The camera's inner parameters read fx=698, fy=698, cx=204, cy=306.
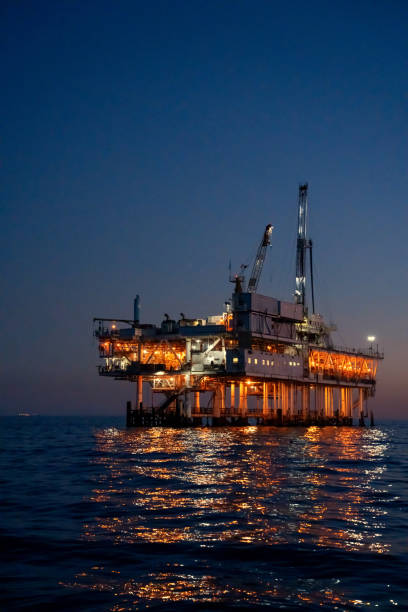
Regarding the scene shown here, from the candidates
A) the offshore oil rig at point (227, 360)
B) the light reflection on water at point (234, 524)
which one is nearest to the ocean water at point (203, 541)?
the light reflection on water at point (234, 524)

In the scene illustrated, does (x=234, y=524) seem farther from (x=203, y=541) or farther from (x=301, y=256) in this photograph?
(x=301, y=256)

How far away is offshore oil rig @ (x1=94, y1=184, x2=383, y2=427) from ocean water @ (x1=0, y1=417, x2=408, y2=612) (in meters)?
69.4

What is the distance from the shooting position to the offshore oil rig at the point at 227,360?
107625mm

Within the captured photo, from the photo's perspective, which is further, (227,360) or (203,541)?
(227,360)

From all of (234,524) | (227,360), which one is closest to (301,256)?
(227,360)

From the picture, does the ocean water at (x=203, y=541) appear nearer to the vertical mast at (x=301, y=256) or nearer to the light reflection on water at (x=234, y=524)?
the light reflection on water at (x=234, y=524)

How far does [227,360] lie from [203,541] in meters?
86.4

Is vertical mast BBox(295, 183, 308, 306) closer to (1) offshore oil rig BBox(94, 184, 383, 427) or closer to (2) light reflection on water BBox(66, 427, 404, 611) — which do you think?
(1) offshore oil rig BBox(94, 184, 383, 427)

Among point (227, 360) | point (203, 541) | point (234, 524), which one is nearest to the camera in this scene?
point (203, 541)

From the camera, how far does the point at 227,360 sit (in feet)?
347

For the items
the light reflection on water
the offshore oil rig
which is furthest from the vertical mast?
the light reflection on water

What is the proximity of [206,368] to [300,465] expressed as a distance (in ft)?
212

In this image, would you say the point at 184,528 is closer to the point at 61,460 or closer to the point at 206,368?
the point at 61,460

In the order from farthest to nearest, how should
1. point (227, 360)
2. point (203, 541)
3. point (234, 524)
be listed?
point (227, 360)
point (234, 524)
point (203, 541)
